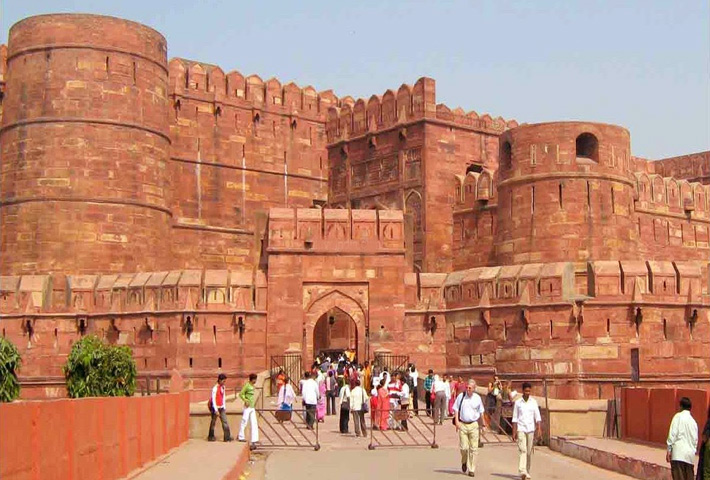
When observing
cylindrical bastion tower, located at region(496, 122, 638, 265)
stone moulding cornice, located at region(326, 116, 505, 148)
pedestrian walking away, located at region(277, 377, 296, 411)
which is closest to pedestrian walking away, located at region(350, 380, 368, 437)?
pedestrian walking away, located at region(277, 377, 296, 411)

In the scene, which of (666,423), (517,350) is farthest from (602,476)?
(517,350)

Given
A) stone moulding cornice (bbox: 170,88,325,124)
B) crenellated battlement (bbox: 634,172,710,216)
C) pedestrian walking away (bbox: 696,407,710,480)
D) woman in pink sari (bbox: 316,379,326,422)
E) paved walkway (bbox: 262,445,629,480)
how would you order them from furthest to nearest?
crenellated battlement (bbox: 634,172,710,216) → stone moulding cornice (bbox: 170,88,325,124) → woman in pink sari (bbox: 316,379,326,422) → paved walkway (bbox: 262,445,629,480) → pedestrian walking away (bbox: 696,407,710,480)

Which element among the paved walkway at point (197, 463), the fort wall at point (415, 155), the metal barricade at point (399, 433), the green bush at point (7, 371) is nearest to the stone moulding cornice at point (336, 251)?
the fort wall at point (415, 155)

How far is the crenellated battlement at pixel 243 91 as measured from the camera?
29.7m

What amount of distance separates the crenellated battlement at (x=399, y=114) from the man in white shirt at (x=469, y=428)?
59.9 feet

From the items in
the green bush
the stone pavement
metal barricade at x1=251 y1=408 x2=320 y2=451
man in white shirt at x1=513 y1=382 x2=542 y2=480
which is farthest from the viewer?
metal barricade at x1=251 y1=408 x2=320 y2=451

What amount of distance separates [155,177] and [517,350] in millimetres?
10233

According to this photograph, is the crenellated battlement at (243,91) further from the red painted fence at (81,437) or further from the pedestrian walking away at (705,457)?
the pedestrian walking away at (705,457)

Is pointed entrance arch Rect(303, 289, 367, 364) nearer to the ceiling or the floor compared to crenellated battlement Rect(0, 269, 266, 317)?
nearer to the floor

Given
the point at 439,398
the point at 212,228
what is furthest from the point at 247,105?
the point at 439,398

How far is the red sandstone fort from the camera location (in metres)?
22.0

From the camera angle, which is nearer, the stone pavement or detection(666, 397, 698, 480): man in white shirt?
detection(666, 397, 698, 480): man in white shirt

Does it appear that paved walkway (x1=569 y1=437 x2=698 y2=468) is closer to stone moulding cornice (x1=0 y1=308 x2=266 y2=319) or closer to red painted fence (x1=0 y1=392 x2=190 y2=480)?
red painted fence (x1=0 y1=392 x2=190 y2=480)

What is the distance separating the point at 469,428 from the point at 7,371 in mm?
5485
